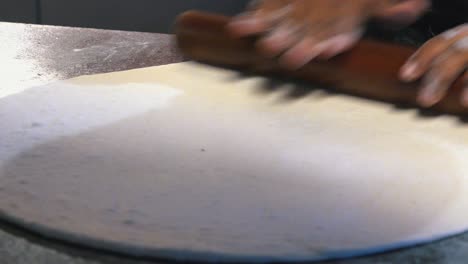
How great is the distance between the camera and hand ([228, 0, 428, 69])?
1173mm

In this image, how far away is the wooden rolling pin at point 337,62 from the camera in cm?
108

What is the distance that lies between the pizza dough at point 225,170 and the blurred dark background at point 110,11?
4.91 feet

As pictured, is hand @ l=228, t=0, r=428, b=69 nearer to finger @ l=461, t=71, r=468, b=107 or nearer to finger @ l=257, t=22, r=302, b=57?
finger @ l=257, t=22, r=302, b=57

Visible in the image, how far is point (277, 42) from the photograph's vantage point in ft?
3.92

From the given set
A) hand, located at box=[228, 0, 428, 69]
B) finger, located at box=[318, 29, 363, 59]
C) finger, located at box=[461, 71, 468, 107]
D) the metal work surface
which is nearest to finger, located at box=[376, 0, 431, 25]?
hand, located at box=[228, 0, 428, 69]

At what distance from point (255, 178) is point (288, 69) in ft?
1.36

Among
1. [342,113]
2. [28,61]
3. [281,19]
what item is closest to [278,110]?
[342,113]

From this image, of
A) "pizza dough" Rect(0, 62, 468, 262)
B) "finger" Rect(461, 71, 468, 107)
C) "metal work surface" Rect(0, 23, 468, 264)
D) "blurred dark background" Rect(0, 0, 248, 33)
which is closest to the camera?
"pizza dough" Rect(0, 62, 468, 262)

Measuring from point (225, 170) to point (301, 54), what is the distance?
0.40 metres

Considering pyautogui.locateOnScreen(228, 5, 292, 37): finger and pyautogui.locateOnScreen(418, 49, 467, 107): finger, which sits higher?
pyautogui.locateOnScreen(418, 49, 467, 107): finger

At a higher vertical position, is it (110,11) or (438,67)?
(438,67)

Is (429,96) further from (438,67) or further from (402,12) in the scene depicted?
(402,12)

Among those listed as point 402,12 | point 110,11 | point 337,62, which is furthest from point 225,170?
Result: point 110,11

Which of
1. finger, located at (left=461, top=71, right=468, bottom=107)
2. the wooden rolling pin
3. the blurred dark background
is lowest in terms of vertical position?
the blurred dark background
